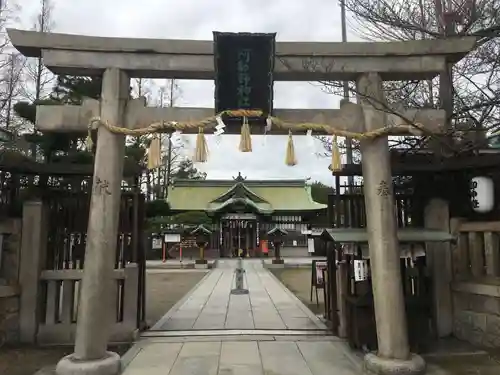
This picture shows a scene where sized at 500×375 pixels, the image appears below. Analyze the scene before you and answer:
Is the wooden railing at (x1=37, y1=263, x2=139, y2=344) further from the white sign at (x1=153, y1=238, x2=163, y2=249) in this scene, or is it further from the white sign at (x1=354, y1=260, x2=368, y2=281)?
the white sign at (x1=153, y1=238, x2=163, y2=249)

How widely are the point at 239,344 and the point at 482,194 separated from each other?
4.64 meters

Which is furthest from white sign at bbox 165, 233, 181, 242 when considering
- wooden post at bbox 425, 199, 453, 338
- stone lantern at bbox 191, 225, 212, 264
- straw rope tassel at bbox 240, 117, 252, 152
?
straw rope tassel at bbox 240, 117, 252, 152

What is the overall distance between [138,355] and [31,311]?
2.09 meters

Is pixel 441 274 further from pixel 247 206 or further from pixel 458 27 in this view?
pixel 247 206

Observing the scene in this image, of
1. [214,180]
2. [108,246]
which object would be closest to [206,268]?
[214,180]

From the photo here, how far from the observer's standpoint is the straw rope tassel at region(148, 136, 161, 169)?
5652 mm

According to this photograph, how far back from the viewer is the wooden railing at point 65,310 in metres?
7.00

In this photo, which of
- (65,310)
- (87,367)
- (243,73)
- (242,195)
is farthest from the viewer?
(242,195)

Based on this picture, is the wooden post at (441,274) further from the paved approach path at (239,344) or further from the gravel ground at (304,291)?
the gravel ground at (304,291)

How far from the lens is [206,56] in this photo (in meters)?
5.69

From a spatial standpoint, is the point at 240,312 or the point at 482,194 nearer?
the point at 482,194

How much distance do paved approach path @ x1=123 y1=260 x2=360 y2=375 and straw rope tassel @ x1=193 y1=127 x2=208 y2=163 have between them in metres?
2.76

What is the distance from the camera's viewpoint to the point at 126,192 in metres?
8.11

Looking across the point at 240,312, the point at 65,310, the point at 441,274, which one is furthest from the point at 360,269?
the point at 65,310
